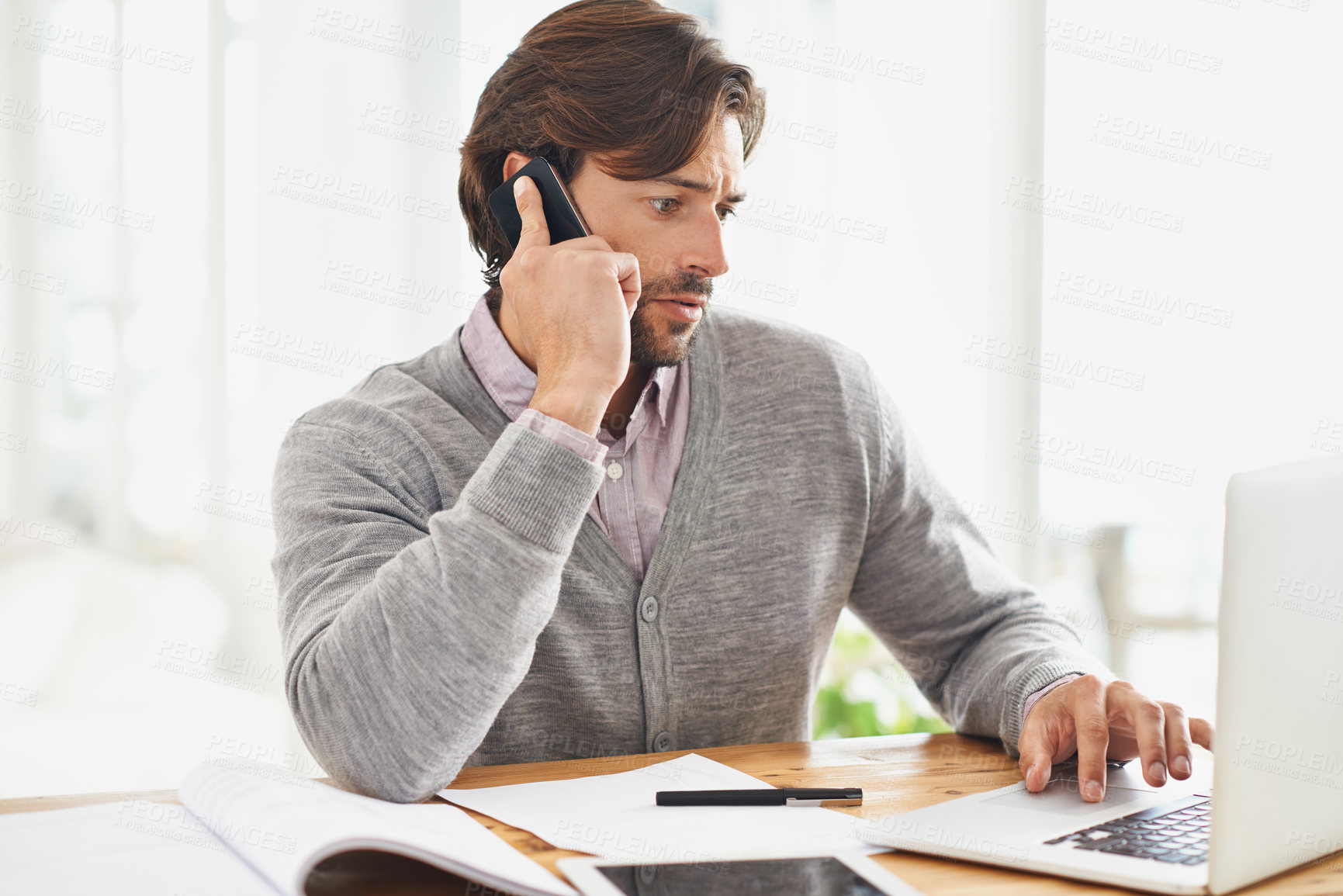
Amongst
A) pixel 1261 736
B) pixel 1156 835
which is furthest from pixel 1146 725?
pixel 1261 736

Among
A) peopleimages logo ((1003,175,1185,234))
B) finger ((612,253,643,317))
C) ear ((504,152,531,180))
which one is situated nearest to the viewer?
finger ((612,253,643,317))

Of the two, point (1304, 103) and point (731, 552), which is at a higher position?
point (1304, 103)

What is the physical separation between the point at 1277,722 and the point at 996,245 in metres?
2.20

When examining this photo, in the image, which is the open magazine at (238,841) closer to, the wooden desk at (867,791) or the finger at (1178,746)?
the wooden desk at (867,791)

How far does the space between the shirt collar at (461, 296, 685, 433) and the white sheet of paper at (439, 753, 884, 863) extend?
47 centimetres

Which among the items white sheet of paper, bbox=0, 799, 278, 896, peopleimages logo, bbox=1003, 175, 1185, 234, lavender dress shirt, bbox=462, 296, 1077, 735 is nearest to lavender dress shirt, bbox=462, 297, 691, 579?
lavender dress shirt, bbox=462, 296, 1077, 735

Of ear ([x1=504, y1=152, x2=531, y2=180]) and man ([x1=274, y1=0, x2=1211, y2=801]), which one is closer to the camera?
man ([x1=274, y1=0, x2=1211, y2=801])

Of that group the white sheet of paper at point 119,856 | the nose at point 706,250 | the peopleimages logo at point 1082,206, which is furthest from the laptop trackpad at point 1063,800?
the peopleimages logo at point 1082,206

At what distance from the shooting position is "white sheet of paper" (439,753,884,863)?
2.30ft

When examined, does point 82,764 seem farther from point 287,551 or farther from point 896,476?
point 896,476

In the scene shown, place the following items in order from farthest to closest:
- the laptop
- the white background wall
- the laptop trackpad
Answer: the white background wall → the laptop trackpad → the laptop

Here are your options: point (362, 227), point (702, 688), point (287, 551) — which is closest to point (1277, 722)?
point (702, 688)

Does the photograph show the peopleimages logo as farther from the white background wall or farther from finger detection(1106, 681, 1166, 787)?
finger detection(1106, 681, 1166, 787)

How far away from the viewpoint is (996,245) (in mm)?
2650
